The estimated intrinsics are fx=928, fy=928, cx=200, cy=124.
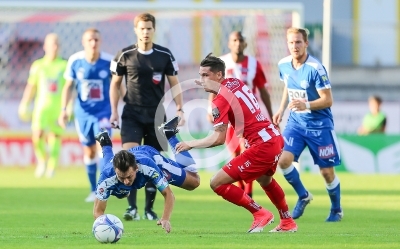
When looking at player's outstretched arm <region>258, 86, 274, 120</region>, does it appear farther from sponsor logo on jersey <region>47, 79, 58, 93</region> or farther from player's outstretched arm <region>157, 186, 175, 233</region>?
sponsor logo on jersey <region>47, 79, 58, 93</region>

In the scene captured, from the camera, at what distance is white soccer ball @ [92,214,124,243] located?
346 inches

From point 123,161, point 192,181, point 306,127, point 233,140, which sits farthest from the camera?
point 233,140

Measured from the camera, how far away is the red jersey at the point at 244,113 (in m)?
9.75

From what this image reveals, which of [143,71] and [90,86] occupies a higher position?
[143,71]

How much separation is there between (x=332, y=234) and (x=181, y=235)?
159cm

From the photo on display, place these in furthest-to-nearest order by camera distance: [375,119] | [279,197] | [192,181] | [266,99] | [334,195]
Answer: [375,119] < [266,99] < [334,195] < [192,181] < [279,197]

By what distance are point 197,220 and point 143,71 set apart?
2070 millimetres

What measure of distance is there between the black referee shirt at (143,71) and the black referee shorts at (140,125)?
0.09 metres

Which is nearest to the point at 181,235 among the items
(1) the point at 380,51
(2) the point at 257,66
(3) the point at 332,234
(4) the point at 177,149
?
(4) the point at 177,149

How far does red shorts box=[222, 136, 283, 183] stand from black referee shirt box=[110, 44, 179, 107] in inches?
99.6

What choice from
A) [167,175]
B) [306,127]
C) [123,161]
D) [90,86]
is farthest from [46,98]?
[123,161]

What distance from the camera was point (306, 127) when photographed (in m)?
12.1

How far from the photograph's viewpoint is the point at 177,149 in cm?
957

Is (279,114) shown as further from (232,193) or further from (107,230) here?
(107,230)
